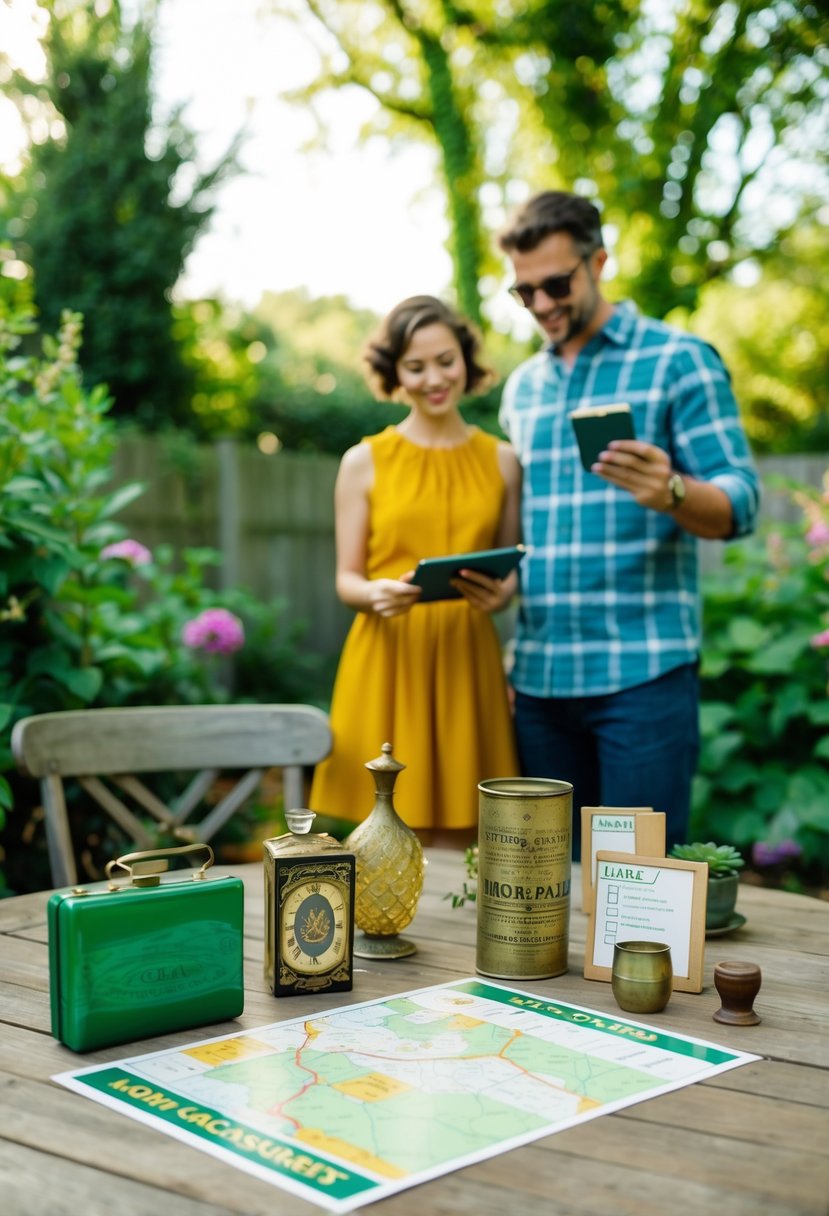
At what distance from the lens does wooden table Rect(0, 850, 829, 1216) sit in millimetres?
770

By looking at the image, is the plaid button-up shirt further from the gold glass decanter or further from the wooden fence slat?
the wooden fence slat

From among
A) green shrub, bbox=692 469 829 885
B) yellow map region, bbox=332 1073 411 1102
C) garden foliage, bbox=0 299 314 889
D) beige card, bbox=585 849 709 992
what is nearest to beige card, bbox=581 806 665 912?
beige card, bbox=585 849 709 992

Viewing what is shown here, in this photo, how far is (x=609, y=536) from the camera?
213 cm

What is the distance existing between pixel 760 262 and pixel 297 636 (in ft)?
20.1

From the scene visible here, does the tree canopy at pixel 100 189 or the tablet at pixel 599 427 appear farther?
the tree canopy at pixel 100 189

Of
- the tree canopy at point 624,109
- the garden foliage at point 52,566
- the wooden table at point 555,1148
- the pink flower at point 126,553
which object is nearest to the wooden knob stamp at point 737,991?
the wooden table at point 555,1148

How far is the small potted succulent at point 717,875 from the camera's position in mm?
1397

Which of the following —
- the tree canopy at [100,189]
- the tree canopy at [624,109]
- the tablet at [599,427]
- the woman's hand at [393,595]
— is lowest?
the woman's hand at [393,595]

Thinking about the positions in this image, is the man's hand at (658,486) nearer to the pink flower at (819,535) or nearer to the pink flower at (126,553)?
the pink flower at (126,553)

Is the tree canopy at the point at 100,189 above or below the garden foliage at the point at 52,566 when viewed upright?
above

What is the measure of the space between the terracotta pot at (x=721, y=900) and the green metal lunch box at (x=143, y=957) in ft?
1.97

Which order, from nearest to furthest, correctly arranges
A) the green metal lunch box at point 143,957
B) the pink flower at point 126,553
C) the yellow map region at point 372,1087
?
the yellow map region at point 372,1087 → the green metal lunch box at point 143,957 → the pink flower at point 126,553

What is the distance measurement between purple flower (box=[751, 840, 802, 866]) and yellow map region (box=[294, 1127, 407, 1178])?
289cm

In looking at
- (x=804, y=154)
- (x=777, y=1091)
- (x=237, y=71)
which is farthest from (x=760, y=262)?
(x=777, y=1091)
